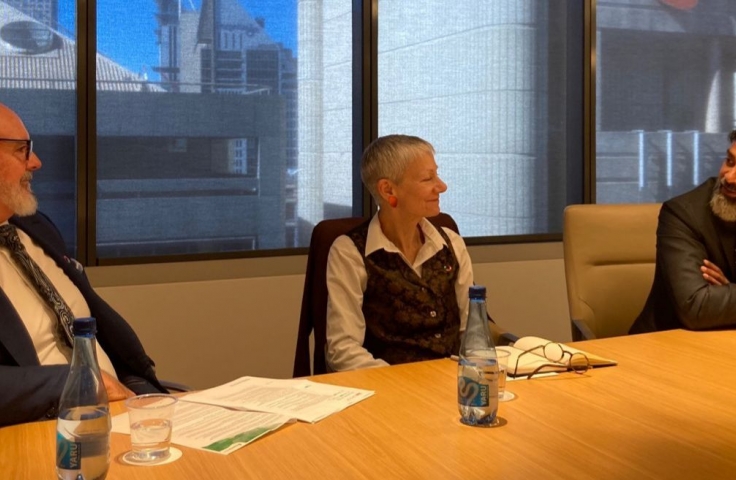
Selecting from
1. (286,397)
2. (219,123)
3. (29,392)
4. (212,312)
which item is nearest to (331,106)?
(219,123)

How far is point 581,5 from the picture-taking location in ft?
15.7

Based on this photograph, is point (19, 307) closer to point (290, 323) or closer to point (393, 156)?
point (393, 156)

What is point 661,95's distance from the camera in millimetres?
5055

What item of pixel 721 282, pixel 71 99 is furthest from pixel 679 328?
pixel 71 99

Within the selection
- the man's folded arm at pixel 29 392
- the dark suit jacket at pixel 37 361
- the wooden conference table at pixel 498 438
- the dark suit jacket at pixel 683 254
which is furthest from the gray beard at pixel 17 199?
the dark suit jacket at pixel 683 254

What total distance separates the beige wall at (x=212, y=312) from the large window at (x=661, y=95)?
6.87 ft

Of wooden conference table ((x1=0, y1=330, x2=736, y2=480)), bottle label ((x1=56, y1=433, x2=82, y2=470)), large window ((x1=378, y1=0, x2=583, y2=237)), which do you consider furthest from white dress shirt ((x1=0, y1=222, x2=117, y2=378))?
large window ((x1=378, y1=0, x2=583, y2=237))

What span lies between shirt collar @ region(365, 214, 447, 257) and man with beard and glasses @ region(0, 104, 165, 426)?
0.77 m

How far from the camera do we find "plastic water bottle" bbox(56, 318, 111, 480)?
1.30 meters

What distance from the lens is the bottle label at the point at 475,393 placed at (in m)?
1.62

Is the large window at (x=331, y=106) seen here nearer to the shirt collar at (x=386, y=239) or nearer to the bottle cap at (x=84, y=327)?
the shirt collar at (x=386, y=239)

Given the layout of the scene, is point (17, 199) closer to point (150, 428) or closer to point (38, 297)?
point (38, 297)

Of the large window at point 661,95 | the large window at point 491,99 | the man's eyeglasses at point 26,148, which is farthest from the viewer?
the large window at point 661,95

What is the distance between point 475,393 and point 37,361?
111cm
